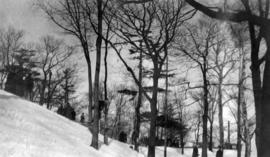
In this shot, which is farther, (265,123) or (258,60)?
(258,60)

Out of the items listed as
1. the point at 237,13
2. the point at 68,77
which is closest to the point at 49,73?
the point at 68,77

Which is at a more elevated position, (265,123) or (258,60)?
(258,60)

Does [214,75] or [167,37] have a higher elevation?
[167,37]

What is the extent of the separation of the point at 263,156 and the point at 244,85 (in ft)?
41.2

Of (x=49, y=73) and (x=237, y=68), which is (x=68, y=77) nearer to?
(x=49, y=73)

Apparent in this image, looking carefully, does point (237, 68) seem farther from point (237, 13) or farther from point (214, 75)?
point (237, 13)

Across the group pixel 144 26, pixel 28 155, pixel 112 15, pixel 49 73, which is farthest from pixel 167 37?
pixel 49 73

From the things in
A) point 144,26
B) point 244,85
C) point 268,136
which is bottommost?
point 268,136

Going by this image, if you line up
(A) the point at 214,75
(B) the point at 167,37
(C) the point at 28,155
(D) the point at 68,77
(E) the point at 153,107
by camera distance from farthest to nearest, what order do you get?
(D) the point at 68,77
(A) the point at 214,75
(B) the point at 167,37
(E) the point at 153,107
(C) the point at 28,155

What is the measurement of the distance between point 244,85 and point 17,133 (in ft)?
49.0

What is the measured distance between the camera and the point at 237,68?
66.1 feet

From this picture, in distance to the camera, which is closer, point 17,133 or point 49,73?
point 17,133

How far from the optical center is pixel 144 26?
15164mm

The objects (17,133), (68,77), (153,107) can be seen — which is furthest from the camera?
(68,77)
